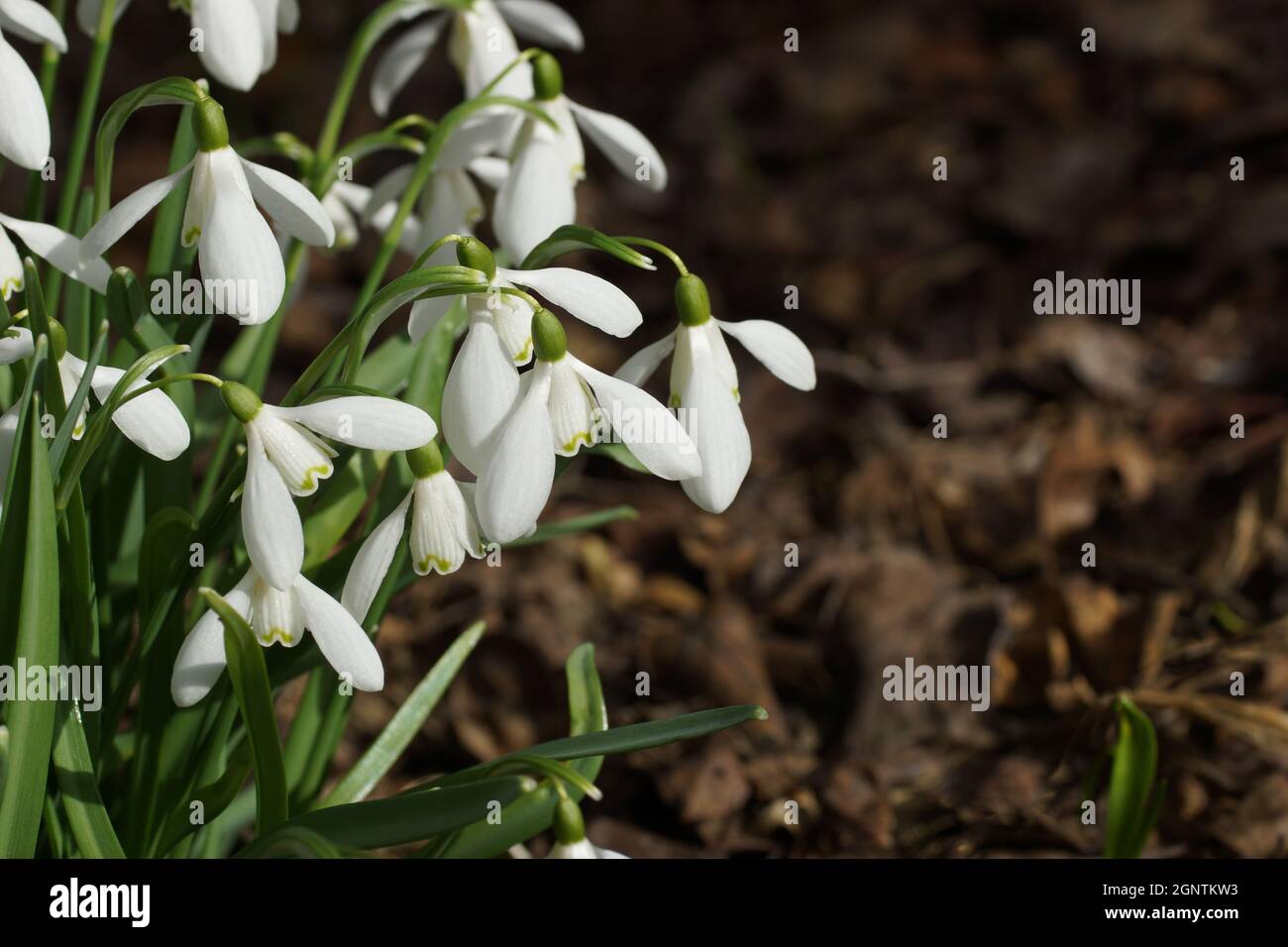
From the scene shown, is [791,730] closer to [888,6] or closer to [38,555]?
[38,555]

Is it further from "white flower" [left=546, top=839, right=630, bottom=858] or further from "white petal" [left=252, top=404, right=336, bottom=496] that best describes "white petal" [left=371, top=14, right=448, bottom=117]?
"white flower" [left=546, top=839, right=630, bottom=858]

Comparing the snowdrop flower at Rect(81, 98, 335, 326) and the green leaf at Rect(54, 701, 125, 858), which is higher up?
the snowdrop flower at Rect(81, 98, 335, 326)

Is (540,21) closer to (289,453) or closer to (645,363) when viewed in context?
(645,363)

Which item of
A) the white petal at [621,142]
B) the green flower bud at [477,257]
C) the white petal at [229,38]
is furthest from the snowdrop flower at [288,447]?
the white petal at [621,142]

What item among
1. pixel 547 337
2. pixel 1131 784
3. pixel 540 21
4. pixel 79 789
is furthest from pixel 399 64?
pixel 1131 784

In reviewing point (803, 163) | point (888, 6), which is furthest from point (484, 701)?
point (888, 6)

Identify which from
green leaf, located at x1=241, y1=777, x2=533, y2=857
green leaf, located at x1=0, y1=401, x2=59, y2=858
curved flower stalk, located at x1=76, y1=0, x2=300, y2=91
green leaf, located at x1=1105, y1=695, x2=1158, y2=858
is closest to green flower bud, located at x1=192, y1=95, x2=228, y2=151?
curved flower stalk, located at x1=76, y1=0, x2=300, y2=91

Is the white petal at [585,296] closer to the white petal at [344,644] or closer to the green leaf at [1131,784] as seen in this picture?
the white petal at [344,644]
